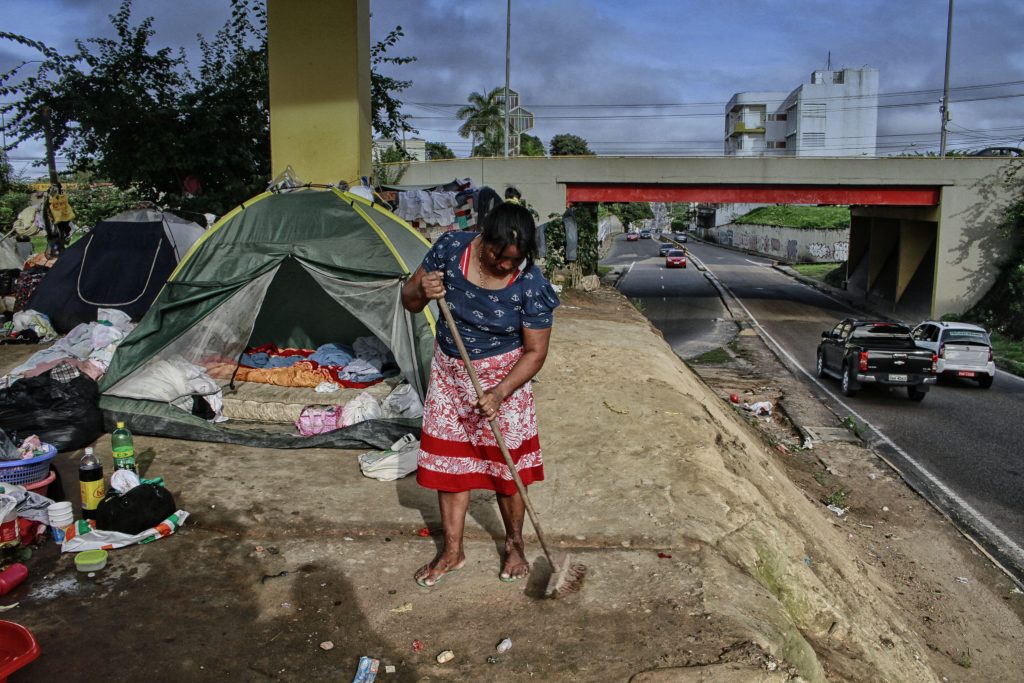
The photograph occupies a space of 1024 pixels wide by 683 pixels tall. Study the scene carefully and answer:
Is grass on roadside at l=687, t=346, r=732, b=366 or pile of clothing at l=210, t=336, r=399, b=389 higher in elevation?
pile of clothing at l=210, t=336, r=399, b=389

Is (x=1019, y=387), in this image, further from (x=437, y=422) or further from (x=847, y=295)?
(x=847, y=295)

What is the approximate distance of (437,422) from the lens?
4367 mm

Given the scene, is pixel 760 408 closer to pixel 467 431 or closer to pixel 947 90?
pixel 467 431

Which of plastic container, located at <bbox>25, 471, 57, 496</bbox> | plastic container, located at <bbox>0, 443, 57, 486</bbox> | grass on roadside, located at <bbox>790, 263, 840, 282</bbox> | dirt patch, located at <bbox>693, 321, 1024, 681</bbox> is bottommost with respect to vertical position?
dirt patch, located at <bbox>693, 321, 1024, 681</bbox>

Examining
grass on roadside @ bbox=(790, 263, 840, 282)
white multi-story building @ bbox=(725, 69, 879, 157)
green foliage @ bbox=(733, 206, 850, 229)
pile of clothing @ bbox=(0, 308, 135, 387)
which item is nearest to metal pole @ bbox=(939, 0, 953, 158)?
grass on roadside @ bbox=(790, 263, 840, 282)

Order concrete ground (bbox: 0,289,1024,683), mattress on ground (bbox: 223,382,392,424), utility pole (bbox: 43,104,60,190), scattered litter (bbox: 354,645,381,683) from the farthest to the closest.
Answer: utility pole (bbox: 43,104,60,190) → mattress on ground (bbox: 223,382,392,424) → concrete ground (bbox: 0,289,1024,683) → scattered litter (bbox: 354,645,381,683)

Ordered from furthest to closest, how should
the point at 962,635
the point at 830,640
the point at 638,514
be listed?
the point at 962,635 → the point at 638,514 → the point at 830,640

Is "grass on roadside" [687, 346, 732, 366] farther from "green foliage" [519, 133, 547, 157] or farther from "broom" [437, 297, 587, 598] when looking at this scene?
"green foliage" [519, 133, 547, 157]

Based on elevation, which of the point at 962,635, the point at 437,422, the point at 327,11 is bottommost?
the point at 962,635

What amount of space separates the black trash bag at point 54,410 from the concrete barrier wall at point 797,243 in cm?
5177

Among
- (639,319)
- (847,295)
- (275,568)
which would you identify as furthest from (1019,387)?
(847,295)

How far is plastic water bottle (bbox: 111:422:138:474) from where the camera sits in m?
5.21

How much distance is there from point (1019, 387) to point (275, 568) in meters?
18.9

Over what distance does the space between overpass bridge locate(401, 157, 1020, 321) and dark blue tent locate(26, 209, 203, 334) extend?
19121 millimetres
